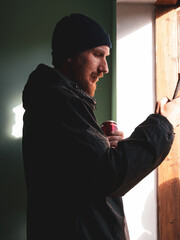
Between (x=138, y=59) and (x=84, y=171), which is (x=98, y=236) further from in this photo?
(x=138, y=59)

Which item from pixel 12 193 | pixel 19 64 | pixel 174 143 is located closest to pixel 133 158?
pixel 174 143

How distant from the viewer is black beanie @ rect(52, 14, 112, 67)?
0.91 meters

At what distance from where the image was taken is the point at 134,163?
0.63 metres

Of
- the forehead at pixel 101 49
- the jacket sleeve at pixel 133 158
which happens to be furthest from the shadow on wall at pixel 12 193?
the jacket sleeve at pixel 133 158

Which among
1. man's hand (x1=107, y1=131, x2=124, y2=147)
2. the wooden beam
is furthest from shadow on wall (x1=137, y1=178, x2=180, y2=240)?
the wooden beam

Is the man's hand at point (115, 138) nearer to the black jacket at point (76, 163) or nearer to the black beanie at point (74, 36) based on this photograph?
the black jacket at point (76, 163)

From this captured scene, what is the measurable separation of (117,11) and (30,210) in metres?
1.20

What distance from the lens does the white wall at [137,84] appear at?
144 cm

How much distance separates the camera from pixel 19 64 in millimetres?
1706

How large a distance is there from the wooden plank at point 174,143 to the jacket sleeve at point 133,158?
2.76ft

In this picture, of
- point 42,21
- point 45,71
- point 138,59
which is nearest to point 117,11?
point 138,59

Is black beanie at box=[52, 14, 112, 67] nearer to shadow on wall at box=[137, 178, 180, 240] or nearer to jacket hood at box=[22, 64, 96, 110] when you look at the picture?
jacket hood at box=[22, 64, 96, 110]

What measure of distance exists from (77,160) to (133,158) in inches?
5.1

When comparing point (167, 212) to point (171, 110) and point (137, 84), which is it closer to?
point (137, 84)
